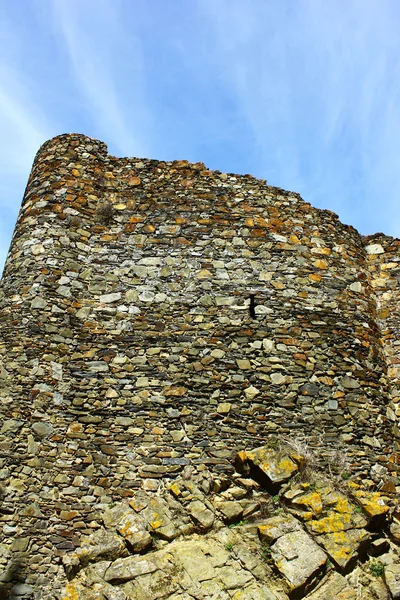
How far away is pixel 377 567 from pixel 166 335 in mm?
4280

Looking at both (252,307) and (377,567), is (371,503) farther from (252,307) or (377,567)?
(252,307)

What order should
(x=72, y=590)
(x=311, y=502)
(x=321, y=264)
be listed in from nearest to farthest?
1. (x=72, y=590)
2. (x=311, y=502)
3. (x=321, y=264)

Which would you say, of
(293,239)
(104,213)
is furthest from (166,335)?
(293,239)

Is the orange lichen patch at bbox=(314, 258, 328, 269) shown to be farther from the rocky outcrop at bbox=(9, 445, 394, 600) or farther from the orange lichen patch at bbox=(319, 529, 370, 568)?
the orange lichen patch at bbox=(319, 529, 370, 568)

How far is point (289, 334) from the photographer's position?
8438 mm

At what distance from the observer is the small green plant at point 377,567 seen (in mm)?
6270

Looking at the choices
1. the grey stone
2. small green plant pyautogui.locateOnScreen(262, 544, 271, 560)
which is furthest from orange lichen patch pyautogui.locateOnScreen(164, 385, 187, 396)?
small green plant pyautogui.locateOnScreen(262, 544, 271, 560)

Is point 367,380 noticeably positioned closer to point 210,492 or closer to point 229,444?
point 229,444

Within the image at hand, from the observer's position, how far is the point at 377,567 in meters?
6.33

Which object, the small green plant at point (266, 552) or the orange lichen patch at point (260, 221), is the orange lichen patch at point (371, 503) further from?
the orange lichen patch at point (260, 221)

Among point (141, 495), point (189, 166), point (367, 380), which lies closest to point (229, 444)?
point (141, 495)

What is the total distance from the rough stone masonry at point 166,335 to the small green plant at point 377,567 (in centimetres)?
143

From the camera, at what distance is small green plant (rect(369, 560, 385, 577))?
6270mm

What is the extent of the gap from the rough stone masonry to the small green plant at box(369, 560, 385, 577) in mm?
1434
